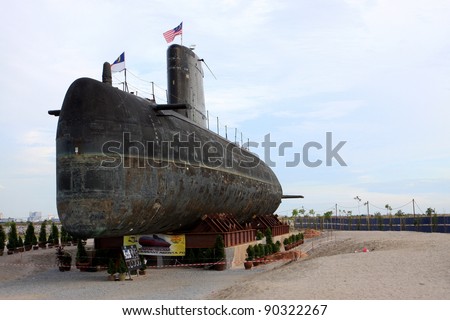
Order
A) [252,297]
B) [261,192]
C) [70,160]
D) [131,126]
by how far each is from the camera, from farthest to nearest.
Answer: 1. [261,192]
2. [131,126]
3. [70,160]
4. [252,297]

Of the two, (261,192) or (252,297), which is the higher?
(261,192)

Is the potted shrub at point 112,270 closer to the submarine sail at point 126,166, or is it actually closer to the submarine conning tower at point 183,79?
the submarine sail at point 126,166

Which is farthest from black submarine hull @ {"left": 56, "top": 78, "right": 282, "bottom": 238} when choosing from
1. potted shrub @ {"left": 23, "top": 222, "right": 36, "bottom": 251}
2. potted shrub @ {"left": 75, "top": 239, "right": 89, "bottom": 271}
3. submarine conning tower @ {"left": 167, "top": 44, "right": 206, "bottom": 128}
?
potted shrub @ {"left": 23, "top": 222, "right": 36, "bottom": 251}

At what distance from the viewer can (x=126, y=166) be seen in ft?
53.5

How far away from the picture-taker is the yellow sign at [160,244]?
71.8ft

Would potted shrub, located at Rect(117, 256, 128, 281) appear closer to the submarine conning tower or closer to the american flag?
the submarine conning tower

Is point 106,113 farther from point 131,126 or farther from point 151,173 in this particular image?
point 151,173

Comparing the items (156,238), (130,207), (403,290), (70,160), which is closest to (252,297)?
(403,290)

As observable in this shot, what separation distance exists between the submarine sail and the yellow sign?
2.84 ft

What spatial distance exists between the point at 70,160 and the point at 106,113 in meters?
2.17

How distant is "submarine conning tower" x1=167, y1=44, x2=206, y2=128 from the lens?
24.5 meters

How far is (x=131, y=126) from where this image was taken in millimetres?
17156

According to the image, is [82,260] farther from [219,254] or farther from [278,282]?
[278,282]

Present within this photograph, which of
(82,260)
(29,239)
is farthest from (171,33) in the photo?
(29,239)
